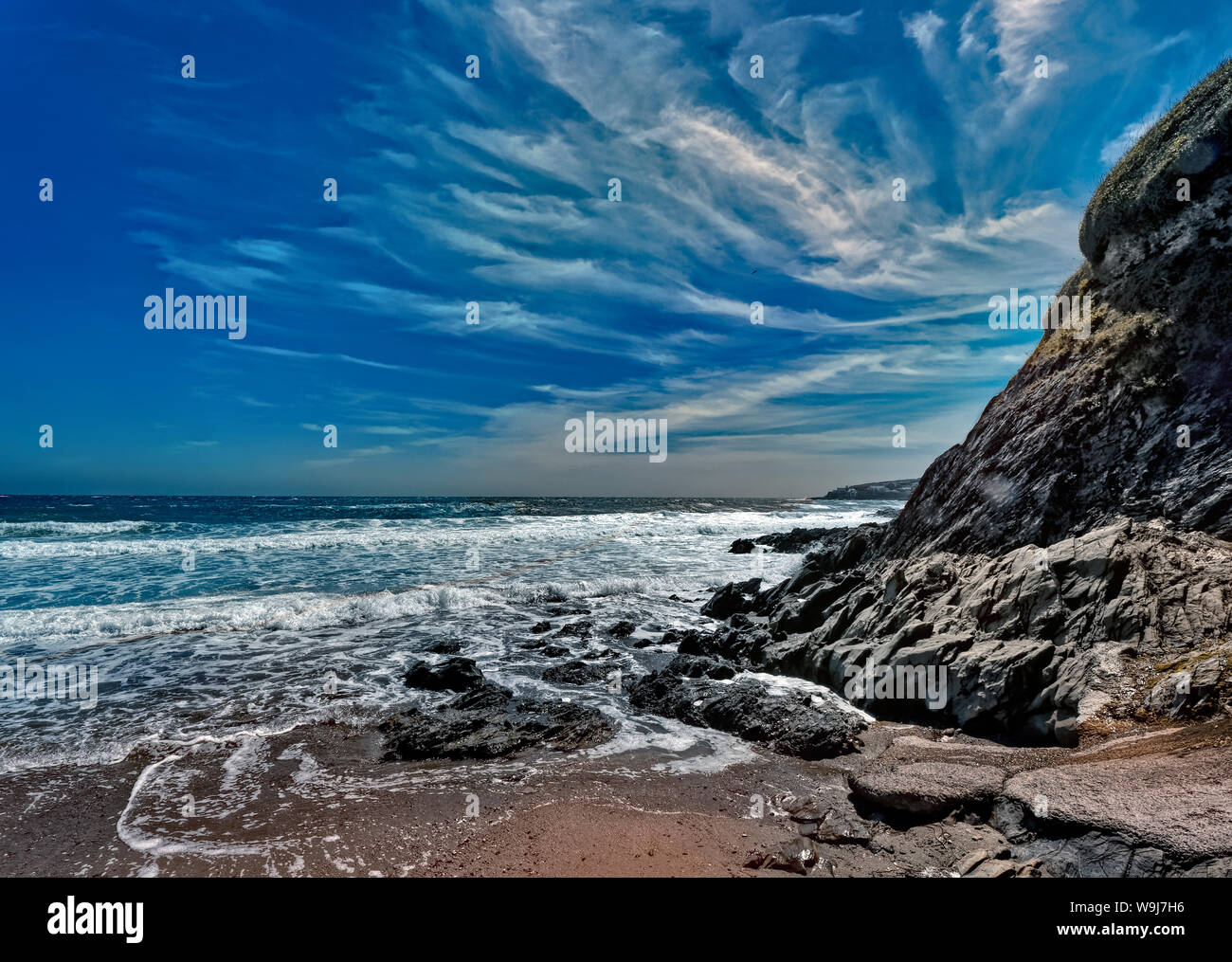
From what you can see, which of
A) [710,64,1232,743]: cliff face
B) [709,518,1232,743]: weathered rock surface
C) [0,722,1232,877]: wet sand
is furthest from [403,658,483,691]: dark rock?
[709,518,1232,743]: weathered rock surface

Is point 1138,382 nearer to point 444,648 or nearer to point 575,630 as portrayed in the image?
point 575,630

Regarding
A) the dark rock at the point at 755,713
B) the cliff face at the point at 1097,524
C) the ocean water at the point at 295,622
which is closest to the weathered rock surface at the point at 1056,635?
the cliff face at the point at 1097,524

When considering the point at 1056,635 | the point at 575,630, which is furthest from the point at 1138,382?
the point at 575,630

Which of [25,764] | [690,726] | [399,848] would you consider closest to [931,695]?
[690,726]

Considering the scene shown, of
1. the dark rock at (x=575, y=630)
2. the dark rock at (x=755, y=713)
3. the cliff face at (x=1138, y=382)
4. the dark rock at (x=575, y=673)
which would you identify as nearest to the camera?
the dark rock at (x=755, y=713)

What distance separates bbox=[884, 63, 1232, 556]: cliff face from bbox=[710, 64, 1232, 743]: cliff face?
0.03 m

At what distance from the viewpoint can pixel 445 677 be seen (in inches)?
469

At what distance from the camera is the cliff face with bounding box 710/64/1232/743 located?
7.30 m

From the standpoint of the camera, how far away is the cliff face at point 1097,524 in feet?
23.9

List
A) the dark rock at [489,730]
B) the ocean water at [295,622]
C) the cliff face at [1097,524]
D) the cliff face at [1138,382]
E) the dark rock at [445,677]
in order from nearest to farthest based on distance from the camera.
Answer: the cliff face at [1097,524]
the dark rock at [489,730]
the cliff face at [1138,382]
the ocean water at [295,622]
the dark rock at [445,677]

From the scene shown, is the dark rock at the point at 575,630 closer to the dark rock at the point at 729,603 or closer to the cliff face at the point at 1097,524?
the cliff face at the point at 1097,524

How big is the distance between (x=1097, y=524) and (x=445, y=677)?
1321cm

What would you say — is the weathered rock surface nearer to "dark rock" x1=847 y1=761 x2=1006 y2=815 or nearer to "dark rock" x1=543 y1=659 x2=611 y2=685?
"dark rock" x1=847 y1=761 x2=1006 y2=815

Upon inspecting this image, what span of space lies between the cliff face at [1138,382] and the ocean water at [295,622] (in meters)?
8.02
